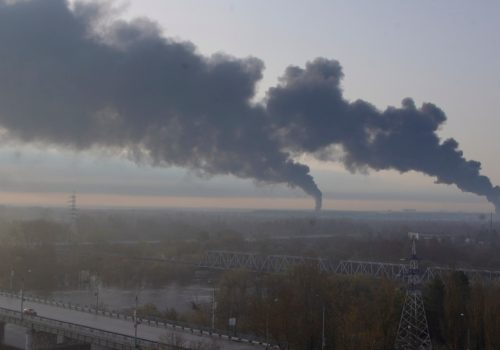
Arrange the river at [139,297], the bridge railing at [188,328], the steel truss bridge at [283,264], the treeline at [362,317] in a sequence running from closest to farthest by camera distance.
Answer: the treeline at [362,317]
the bridge railing at [188,328]
the river at [139,297]
the steel truss bridge at [283,264]

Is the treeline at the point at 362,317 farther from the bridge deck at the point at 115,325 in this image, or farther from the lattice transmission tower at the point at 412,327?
the bridge deck at the point at 115,325

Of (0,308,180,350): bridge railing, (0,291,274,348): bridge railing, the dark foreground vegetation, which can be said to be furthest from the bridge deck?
the dark foreground vegetation

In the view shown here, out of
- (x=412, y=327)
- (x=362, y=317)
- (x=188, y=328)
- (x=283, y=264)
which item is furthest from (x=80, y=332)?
(x=283, y=264)

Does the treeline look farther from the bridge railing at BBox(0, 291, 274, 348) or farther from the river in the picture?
the river

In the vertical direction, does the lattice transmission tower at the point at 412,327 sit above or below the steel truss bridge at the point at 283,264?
above

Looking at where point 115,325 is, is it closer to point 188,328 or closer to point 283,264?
point 188,328

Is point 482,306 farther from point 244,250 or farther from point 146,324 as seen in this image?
point 244,250

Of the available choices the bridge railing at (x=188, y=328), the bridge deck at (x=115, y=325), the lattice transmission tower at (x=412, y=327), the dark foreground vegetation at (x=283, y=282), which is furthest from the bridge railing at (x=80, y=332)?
the lattice transmission tower at (x=412, y=327)

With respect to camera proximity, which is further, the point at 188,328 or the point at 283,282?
the point at 283,282

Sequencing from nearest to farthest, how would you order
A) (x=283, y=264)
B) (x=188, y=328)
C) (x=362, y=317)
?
(x=362, y=317)
(x=188, y=328)
(x=283, y=264)

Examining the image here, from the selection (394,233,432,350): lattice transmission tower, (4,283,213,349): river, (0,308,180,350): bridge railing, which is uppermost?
(394,233,432,350): lattice transmission tower

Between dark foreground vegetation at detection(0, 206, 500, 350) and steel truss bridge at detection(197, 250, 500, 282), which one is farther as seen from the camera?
steel truss bridge at detection(197, 250, 500, 282)
